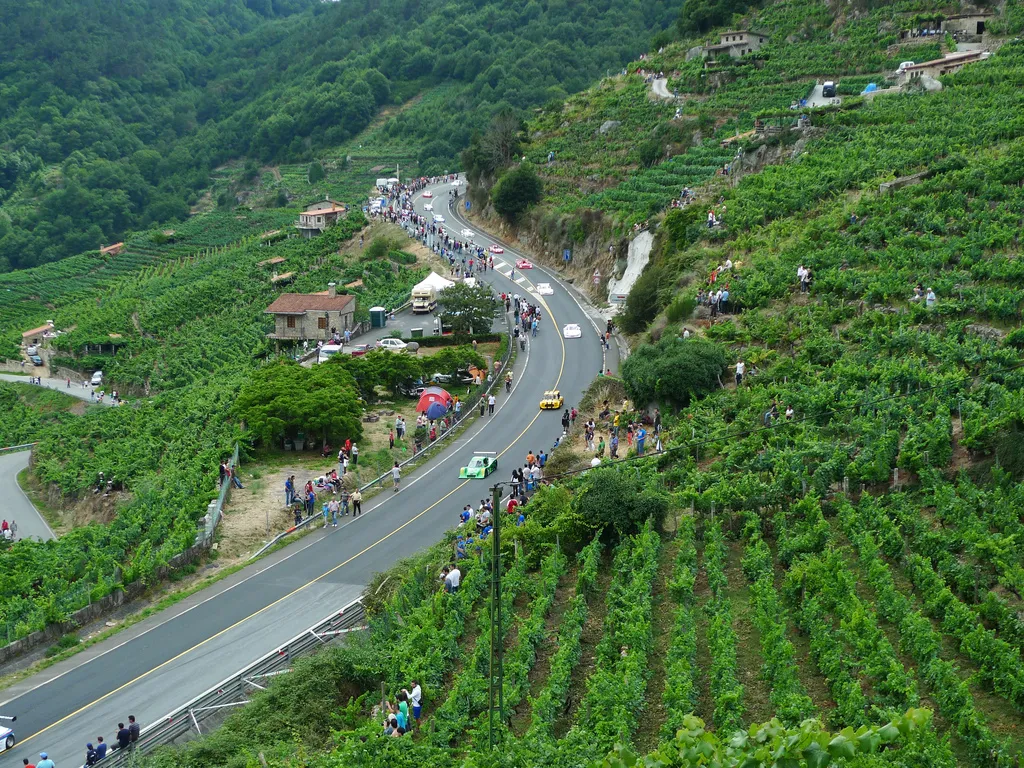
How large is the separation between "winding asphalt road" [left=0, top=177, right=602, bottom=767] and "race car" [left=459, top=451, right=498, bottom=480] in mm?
276

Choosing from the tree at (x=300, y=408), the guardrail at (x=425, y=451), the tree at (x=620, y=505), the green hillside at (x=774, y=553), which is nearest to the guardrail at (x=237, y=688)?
the green hillside at (x=774, y=553)

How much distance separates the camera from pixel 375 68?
6521 inches

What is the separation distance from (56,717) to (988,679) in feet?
67.2

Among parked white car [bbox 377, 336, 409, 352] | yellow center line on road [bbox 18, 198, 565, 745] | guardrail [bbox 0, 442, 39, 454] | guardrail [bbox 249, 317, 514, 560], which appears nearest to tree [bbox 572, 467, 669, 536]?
yellow center line on road [bbox 18, 198, 565, 745]

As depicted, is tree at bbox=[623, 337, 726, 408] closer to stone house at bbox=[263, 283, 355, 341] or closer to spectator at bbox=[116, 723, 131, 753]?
spectator at bbox=[116, 723, 131, 753]

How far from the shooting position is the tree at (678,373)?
1709 inches

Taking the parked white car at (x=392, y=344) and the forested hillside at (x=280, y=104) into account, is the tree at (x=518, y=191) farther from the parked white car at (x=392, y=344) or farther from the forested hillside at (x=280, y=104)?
the forested hillside at (x=280, y=104)

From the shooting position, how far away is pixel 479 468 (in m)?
43.5

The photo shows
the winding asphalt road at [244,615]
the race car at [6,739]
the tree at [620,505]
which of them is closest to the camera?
the race car at [6,739]

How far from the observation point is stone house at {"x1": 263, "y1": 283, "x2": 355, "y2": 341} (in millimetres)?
66875

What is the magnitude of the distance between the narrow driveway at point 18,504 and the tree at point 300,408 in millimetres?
A: 9060

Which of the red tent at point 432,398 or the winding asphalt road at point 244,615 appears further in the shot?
the red tent at point 432,398

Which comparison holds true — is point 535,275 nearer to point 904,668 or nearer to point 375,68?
point 904,668

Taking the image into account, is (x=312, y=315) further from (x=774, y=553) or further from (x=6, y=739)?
(x=6, y=739)
